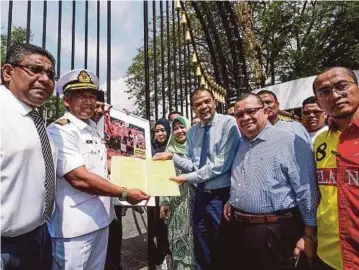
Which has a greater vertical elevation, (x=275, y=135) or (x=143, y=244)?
(x=275, y=135)

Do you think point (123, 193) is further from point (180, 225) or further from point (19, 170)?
point (180, 225)

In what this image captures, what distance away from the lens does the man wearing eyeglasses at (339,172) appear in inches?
65.5

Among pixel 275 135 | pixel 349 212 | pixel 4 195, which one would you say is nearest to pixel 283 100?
pixel 275 135

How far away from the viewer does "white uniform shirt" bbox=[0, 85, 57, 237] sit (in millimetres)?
1476

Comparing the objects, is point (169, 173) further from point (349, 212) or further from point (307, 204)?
point (349, 212)

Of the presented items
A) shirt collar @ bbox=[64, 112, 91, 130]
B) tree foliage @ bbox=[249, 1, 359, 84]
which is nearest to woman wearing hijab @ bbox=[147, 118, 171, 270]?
shirt collar @ bbox=[64, 112, 91, 130]

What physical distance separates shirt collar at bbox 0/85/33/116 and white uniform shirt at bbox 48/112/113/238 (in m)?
0.35

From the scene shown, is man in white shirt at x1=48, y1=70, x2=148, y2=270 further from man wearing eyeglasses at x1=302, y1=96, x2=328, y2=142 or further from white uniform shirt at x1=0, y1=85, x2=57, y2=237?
man wearing eyeglasses at x1=302, y1=96, x2=328, y2=142

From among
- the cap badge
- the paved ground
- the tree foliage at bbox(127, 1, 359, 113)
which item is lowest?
the paved ground

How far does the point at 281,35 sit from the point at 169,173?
1569cm

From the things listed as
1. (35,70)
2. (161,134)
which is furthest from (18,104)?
(161,134)

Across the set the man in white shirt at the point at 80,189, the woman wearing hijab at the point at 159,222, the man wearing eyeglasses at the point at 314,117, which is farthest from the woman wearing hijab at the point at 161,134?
the man in white shirt at the point at 80,189

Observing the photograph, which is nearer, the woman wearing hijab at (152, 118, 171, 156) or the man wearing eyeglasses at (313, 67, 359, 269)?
the man wearing eyeglasses at (313, 67, 359, 269)

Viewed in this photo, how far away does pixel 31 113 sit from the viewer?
1.71m
